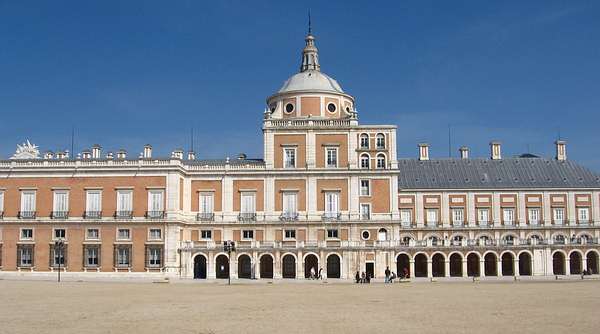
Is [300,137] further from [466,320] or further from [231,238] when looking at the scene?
[466,320]

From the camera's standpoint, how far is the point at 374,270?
2904 inches

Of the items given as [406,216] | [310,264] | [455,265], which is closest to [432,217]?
[406,216]

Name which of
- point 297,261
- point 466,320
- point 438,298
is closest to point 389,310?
point 466,320

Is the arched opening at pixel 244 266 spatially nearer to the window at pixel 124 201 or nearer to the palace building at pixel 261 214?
the palace building at pixel 261 214

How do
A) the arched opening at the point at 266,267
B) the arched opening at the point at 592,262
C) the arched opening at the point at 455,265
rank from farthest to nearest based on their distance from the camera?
the arched opening at the point at 455,265
the arched opening at the point at 592,262
the arched opening at the point at 266,267

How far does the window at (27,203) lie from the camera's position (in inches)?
2913

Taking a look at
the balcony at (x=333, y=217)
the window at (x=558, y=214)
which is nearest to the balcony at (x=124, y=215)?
the balcony at (x=333, y=217)

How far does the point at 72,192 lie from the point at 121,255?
7.64 m

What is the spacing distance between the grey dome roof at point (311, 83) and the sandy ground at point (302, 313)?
40.6m

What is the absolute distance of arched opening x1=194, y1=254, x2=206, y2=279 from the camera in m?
75.4

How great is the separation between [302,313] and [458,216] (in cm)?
5785

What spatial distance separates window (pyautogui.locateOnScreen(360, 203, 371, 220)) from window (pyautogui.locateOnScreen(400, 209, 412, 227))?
451 inches

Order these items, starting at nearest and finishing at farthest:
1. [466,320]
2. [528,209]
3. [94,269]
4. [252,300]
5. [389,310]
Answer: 1. [466,320]
2. [389,310]
3. [252,300]
4. [94,269]
5. [528,209]

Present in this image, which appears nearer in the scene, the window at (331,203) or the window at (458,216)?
the window at (331,203)
